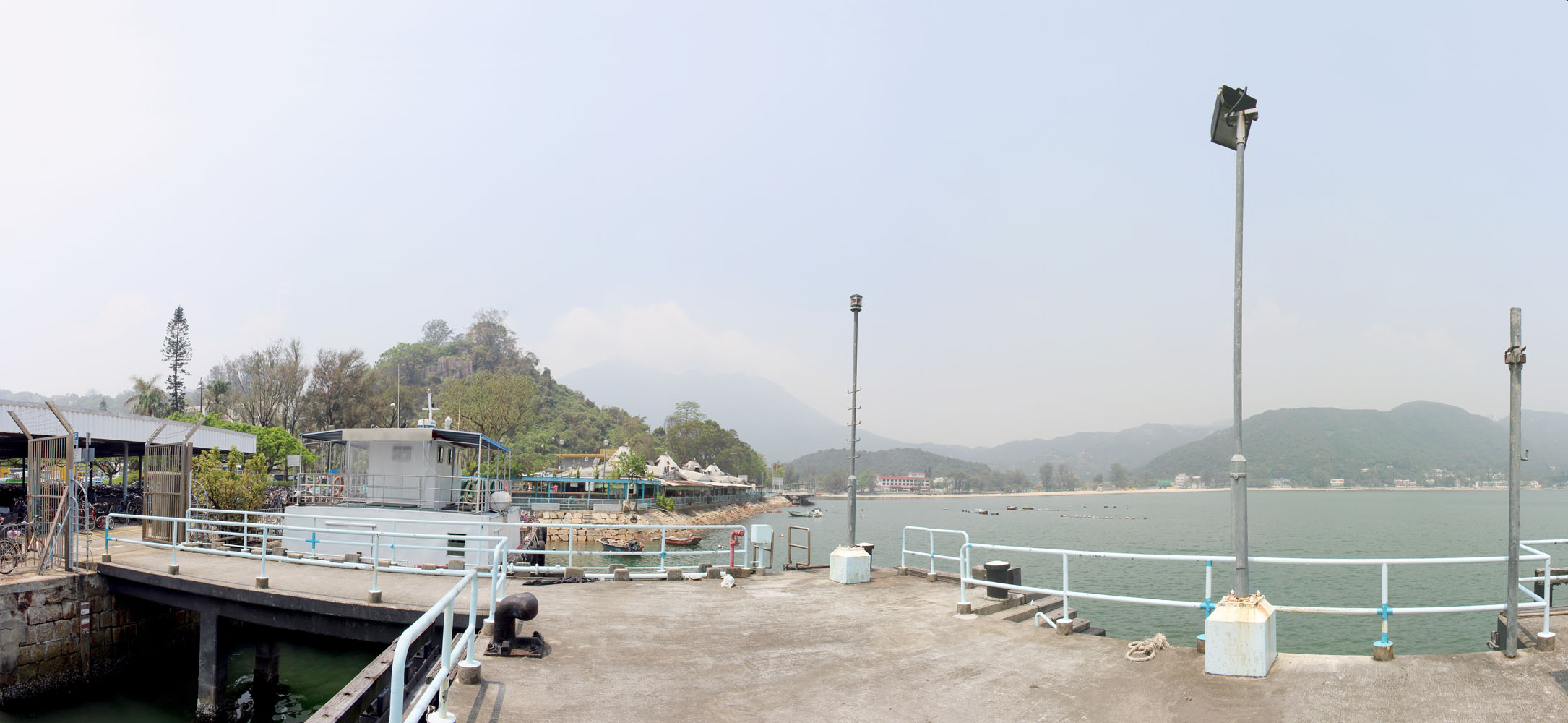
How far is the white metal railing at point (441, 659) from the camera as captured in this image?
15.0 feet

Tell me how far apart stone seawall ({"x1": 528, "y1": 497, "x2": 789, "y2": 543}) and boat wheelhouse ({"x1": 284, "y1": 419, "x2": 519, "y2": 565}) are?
50.1 feet

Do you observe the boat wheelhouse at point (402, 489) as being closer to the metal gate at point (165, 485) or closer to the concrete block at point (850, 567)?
the metal gate at point (165, 485)

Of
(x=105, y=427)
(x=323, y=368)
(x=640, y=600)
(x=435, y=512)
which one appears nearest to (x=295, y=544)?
(x=435, y=512)

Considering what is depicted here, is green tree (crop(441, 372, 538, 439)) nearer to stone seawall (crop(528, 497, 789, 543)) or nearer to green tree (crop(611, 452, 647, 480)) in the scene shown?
stone seawall (crop(528, 497, 789, 543))

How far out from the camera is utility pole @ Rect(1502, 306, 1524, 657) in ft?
25.7

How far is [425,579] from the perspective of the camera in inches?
563

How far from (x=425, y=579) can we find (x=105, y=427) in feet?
83.8

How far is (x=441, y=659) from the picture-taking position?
612 cm

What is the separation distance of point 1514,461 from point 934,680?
6149mm

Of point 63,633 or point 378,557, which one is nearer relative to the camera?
point 378,557

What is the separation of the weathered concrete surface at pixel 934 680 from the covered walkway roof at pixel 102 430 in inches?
812

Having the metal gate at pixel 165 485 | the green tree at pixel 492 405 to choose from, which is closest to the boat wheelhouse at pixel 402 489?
the metal gate at pixel 165 485

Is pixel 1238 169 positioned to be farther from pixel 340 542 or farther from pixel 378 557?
pixel 340 542

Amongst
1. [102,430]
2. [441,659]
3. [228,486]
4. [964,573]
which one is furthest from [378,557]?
[102,430]
